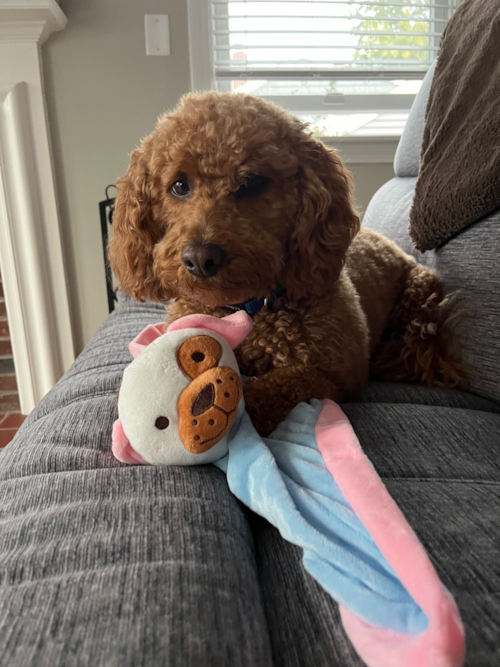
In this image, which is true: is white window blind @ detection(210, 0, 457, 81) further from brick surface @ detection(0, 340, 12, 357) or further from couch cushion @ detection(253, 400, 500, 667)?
couch cushion @ detection(253, 400, 500, 667)

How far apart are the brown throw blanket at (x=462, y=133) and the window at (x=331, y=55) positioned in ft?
3.39

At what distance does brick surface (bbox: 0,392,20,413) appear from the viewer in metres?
2.22

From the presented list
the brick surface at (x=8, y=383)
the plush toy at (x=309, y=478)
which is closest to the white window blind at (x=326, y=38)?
the brick surface at (x=8, y=383)

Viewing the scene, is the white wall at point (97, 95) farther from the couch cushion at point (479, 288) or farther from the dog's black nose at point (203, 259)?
the dog's black nose at point (203, 259)

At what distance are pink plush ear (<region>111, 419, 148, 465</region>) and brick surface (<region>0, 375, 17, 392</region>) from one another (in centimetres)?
183

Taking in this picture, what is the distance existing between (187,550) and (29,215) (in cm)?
184

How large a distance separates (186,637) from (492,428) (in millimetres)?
616

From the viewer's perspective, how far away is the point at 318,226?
2.78 ft

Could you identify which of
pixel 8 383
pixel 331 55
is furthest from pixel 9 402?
pixel 331 55

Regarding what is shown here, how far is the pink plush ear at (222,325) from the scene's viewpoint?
716mm

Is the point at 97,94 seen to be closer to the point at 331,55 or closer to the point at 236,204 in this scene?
the point at 331,55

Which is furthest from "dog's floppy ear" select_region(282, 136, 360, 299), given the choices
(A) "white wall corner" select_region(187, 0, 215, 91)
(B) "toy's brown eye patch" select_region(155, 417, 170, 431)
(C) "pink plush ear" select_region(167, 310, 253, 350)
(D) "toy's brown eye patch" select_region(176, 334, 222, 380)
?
(A) "white wall corner" select_region(187, 0, 215, 91)

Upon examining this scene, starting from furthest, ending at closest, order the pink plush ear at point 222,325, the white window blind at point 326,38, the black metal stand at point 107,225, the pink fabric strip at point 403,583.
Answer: the white window blind at point 326,38 < the black metal stand at point 107,225 < the pink plush ear at point 222,325 < the pink fabric strip at point 403,583

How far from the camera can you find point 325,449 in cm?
62
